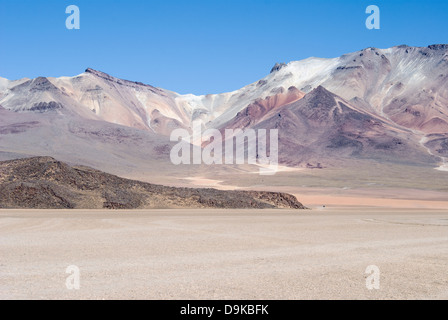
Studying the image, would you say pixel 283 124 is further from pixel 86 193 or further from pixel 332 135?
pixel 86 193

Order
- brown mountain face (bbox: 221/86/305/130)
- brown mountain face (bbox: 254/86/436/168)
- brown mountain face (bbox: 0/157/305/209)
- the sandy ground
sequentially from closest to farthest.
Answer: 1. the sandy ground
2. brown mountain face (bbox: 0/157/305/209)
3. brown mountain face (bbox: 254/86/436/168)
4. brown mountain face (bbox: 221/86/305/130)

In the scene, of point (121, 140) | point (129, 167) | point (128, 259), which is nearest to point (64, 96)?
point (121, 140)

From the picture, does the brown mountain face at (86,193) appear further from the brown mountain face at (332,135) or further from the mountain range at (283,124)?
the brown mountain face at (332,135)

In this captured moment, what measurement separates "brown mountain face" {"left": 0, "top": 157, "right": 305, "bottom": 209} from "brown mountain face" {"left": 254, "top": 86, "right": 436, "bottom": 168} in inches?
3725

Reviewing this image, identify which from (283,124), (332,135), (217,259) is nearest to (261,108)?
(283,124)

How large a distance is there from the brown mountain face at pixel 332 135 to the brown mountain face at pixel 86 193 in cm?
9462

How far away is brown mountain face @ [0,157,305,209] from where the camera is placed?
115 ft

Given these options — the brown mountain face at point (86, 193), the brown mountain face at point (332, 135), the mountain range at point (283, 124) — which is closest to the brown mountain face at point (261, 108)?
the mountain range at point (283, 124)

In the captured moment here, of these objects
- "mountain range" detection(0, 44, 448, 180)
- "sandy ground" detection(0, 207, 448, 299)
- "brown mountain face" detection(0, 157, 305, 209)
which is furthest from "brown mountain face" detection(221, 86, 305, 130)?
"sandy ground" detection(0, 207, 448, 299)

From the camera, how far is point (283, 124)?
161500 millimetres

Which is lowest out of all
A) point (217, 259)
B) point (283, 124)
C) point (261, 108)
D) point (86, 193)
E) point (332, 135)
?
point (217, 259)

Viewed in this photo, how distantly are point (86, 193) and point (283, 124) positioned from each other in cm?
12819

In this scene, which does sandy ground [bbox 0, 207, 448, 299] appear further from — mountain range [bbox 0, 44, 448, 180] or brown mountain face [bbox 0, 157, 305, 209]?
mountain range [bbox 0, 44, 448, 180]

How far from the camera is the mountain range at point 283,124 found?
12744cm
